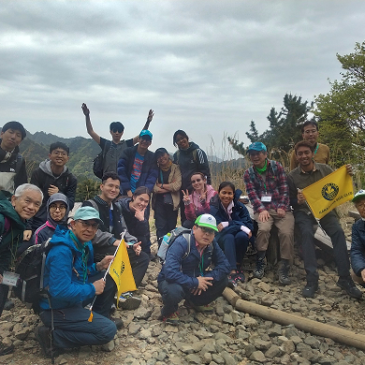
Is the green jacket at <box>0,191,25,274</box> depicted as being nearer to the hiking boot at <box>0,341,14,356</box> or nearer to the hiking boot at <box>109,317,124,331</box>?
the hiking boot at <box>0,341,14,356</box>

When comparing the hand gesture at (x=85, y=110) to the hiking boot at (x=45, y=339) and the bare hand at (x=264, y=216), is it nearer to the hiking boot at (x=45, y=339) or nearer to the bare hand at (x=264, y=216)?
the bare hand at (x=264, y=216)

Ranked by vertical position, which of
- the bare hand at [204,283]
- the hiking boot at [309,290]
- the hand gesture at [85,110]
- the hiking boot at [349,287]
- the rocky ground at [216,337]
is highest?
the hand gesture at [85,110]

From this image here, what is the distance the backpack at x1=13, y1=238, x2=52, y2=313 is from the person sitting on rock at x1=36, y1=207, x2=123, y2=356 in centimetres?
5

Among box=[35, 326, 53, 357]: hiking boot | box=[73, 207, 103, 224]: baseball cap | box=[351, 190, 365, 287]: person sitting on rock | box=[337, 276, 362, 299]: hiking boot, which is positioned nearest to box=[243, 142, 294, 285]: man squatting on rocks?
box=[337, 276, 362, 299]: hiking boot

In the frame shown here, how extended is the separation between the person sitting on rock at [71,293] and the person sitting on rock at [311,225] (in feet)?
9.44

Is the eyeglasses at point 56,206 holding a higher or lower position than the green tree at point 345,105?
lower

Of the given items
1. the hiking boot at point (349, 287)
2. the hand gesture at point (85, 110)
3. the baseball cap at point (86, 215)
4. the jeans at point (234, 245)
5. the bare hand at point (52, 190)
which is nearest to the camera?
the baseball cap at point (86, 215)

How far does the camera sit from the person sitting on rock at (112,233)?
3.84 m

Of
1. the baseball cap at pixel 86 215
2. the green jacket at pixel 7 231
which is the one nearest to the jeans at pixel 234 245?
the baseball cap at pixel 86 215

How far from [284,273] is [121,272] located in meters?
2.57

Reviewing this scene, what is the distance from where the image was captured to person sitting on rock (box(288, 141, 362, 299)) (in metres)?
4.37

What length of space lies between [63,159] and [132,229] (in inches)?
56.4

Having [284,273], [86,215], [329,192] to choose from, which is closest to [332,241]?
[329,192]

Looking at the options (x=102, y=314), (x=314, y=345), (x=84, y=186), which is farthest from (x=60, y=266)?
(x=84, y=186)
